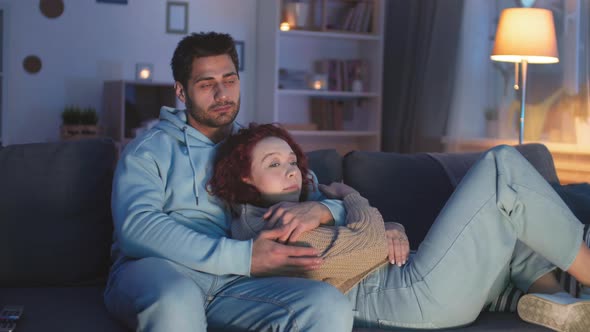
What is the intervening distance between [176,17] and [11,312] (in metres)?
4.54

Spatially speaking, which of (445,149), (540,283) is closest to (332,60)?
(445,149)

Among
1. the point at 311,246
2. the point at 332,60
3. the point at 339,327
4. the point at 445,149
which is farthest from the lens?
the point at 332,60

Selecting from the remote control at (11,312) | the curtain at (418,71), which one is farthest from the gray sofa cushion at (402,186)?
the curtain at (418,71)

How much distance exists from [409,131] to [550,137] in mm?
1560

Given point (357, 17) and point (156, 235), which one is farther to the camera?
point (357, 17)

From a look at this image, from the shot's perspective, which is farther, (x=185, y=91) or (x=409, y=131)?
(x=409, y=131)

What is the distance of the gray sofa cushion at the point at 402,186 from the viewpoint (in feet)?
8.10

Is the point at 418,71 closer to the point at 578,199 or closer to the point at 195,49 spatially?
the point at 578,199

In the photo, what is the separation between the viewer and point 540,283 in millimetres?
1929

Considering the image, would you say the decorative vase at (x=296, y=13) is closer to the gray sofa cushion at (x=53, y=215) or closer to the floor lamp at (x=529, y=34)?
the floor lamp at (x=529, y=34)

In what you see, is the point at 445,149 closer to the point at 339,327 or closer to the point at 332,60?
the point at 332,60

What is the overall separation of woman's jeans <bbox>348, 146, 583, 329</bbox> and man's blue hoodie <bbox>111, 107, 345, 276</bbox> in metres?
0.24

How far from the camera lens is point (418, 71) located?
5.58 meters

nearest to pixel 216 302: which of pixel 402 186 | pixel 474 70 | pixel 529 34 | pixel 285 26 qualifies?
pixel 402 186
